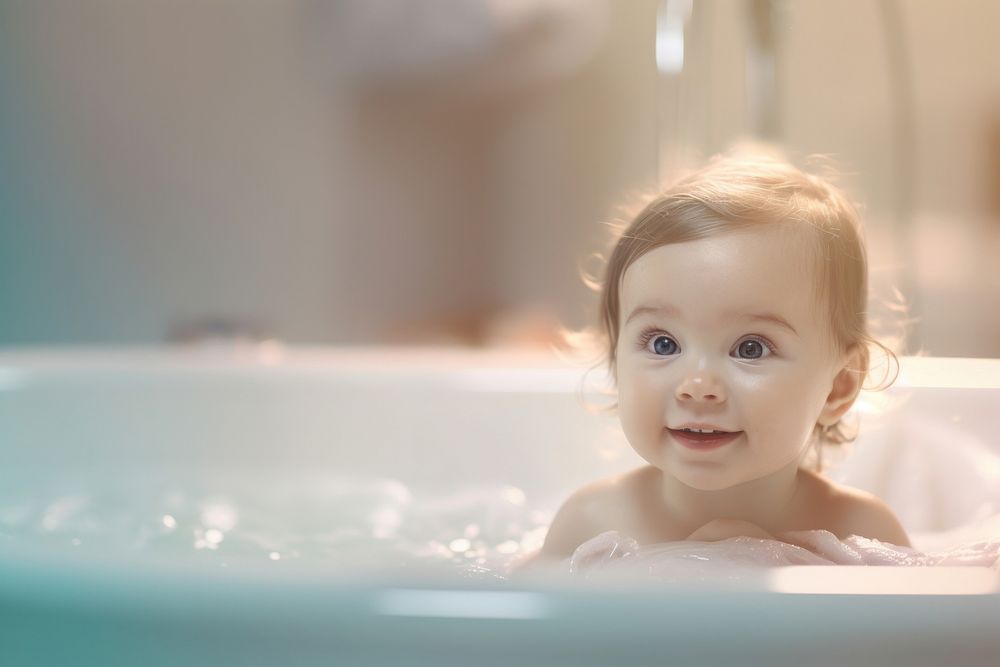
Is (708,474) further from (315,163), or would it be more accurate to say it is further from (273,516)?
(315,163)

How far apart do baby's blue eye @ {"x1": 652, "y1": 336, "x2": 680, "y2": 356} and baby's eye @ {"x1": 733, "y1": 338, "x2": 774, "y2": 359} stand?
0.14 ft

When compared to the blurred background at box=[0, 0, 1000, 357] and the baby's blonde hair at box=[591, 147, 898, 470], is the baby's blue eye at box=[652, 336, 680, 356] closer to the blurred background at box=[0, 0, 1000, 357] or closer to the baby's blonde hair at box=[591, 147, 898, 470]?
the baby's blonde hair at box=[591, 147, 898, 470]

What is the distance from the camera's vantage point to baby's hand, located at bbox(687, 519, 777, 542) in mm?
808

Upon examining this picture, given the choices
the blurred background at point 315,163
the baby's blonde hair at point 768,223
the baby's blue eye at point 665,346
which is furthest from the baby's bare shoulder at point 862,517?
the blurred background at point 315,163

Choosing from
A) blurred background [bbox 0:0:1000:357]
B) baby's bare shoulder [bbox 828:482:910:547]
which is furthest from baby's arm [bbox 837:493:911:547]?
blurred background [bbox 0:0:1000:357]

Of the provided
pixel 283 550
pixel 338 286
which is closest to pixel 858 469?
pixel 283 550

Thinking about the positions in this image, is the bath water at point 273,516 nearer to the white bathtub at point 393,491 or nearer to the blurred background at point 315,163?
the white bathtub at point 393,491

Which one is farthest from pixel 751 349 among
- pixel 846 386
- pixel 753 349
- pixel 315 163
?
pixel 315 163

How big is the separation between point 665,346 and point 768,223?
12cm

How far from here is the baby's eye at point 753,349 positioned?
2.51 feet

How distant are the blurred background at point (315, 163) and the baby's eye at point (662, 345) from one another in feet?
5.60

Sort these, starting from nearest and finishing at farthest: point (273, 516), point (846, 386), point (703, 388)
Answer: point (703, 388)
point (846, 386)
point (273, 516)

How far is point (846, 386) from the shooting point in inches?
33.3

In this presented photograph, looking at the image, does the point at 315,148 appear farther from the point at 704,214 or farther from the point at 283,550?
the point at 704,214
